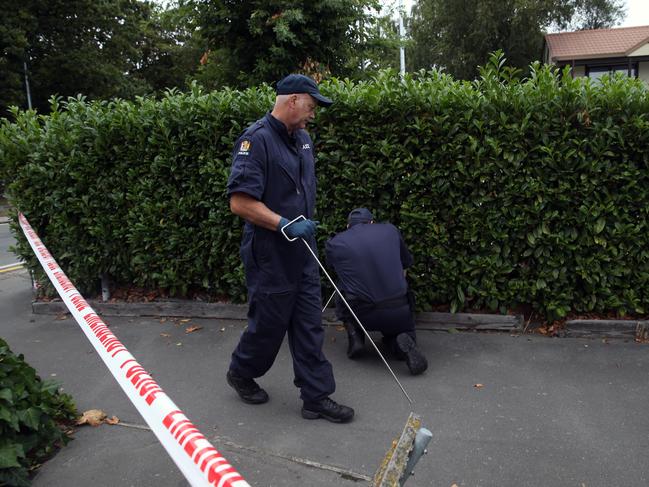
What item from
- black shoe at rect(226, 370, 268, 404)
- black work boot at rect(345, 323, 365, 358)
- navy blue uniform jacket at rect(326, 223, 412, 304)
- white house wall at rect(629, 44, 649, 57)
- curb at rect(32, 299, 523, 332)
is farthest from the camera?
white house wall at rect(629, 44, 649, 57)

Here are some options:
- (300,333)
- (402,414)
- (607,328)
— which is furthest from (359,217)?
(607,328)

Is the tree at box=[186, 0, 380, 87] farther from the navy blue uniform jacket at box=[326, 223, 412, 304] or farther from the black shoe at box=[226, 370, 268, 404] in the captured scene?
the black shoe at box=[226, 370, 268, 404]

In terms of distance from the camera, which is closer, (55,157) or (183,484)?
(183,484)

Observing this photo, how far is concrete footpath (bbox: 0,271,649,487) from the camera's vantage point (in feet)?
9.34

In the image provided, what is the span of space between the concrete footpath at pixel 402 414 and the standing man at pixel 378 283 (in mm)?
237

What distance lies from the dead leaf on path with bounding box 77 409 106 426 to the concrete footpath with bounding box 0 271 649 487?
5 centimetres

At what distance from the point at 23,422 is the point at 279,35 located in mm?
6774

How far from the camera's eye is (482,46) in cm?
3141

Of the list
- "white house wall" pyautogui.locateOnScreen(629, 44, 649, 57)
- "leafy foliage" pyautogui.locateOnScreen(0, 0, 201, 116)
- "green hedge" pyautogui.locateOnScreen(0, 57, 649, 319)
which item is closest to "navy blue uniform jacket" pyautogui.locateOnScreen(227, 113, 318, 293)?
"green hedge" pyautogui.locateOnScreen(0, 57, 649, 319)

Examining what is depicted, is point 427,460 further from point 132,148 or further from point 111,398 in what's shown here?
point 132,148

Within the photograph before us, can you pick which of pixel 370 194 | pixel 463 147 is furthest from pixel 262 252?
pixel 463 147

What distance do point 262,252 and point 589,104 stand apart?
9.45 ft

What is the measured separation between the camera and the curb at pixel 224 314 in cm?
471

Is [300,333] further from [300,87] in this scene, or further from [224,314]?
[224,314]
